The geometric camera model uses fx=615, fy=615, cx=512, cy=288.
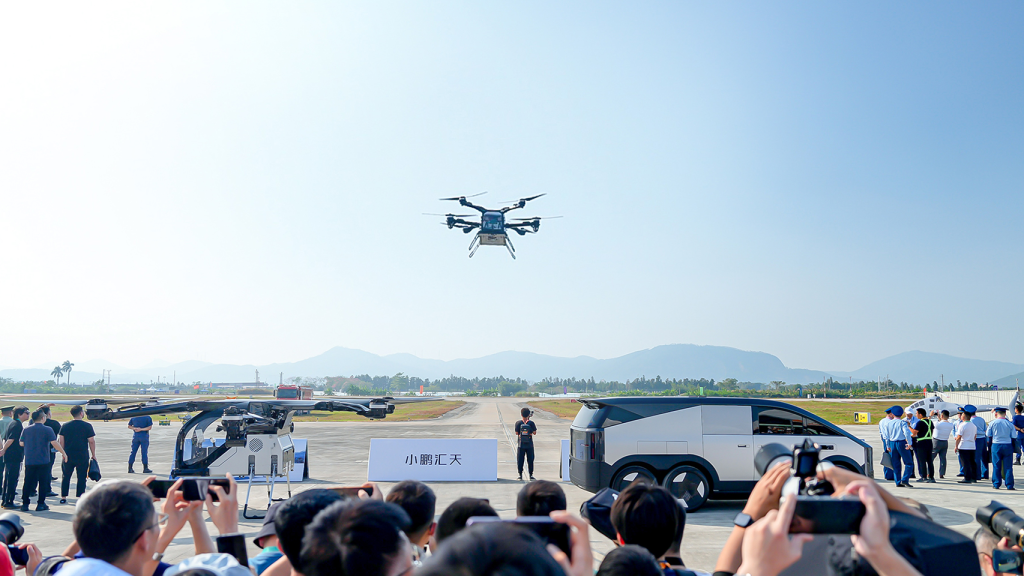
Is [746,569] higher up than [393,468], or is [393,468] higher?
[746,569]

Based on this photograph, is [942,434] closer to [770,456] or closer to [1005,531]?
[1005,531]

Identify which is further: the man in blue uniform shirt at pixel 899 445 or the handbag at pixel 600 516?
the man in blue uniform shirt at pixel 899 445

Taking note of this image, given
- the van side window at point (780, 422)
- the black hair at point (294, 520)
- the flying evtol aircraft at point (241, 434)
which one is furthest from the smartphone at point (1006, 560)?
the flying evtol aircraft at point (241, 434)

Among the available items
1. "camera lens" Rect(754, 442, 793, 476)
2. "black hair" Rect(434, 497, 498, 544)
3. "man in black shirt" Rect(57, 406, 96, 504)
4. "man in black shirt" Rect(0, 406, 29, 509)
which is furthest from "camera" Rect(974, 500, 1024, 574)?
"man in black shirt" Rect(0, 406, 29, 509)

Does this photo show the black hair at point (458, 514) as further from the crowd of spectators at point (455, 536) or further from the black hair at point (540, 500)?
the black hair at point (540, 500)

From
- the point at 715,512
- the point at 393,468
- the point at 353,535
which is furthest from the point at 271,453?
the point at 353,535

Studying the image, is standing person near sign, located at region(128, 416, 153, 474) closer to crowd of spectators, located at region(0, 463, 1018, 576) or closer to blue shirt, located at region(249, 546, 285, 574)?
crowd of spectators, located at region(0, 463, 1018, 576)

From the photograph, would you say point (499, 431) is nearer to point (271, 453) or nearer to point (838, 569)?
point (271, 453)

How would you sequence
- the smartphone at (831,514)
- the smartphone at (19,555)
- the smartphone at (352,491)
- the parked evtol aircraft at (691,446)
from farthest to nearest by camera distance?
the parked evtol aircraft at (691,446), the smartphone at (352,491), the smartphone at (19,555), the smartphone at (831,514)
